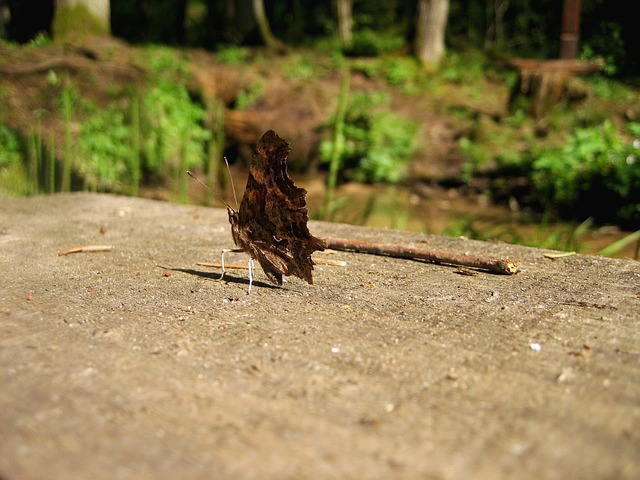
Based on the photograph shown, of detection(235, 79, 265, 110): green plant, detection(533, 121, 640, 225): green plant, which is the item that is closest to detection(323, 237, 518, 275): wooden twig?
detection(533, 121, 640, 225): green plant

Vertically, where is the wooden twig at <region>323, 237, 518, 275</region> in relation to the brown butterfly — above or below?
below

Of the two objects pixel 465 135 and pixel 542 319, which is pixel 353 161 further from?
pixel 542 319

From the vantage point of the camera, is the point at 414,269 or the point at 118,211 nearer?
the point at 414,269

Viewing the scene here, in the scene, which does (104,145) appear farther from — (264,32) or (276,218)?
(276,218)

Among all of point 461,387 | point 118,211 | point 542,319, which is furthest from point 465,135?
point 461,387

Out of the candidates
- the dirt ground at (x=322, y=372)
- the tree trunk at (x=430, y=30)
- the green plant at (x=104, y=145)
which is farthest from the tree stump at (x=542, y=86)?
the dirt ground at (x=322, y=372)

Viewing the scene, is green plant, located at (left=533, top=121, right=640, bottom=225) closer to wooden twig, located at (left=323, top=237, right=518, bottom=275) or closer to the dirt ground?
wooden twig, located at (left=323, top=237, right=518, bottom=275)
